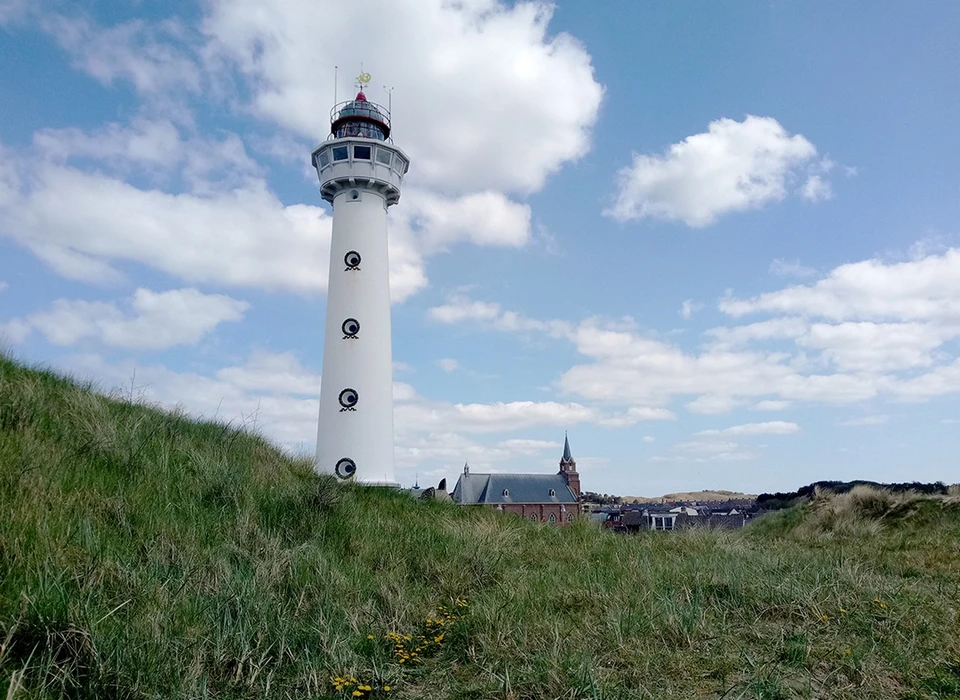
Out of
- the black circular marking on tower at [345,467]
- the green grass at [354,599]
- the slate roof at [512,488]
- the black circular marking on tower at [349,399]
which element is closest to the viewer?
the green grass at [354,599]

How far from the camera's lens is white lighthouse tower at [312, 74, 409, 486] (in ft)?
66.6

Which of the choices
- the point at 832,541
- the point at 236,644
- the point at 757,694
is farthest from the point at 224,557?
the point at 832,541

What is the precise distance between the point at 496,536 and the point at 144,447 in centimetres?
473

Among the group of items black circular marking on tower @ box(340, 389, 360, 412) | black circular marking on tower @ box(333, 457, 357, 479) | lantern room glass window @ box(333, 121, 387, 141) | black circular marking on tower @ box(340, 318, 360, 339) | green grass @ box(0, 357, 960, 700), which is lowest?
green grass @ box(0, 357, 960, 700)

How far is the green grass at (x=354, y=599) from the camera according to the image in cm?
396

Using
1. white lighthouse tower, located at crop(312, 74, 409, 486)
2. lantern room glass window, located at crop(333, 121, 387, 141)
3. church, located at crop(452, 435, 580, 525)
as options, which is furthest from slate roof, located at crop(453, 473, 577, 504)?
lantern room glass window, located at crop(333, 121, 387, 141)

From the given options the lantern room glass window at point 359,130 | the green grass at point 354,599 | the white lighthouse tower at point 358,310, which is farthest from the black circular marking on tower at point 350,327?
the green grass at point 354,599

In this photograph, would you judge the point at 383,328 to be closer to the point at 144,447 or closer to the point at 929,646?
the point at 144,447

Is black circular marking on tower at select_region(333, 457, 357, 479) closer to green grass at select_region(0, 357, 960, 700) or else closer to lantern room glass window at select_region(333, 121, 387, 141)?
green grass at select_region(0, 357, 960, 700)

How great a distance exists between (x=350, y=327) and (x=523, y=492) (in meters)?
49.6

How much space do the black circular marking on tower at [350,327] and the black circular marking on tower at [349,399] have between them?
188 centimetres

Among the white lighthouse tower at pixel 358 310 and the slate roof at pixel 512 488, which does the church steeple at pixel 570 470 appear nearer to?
the slate roof at pixel 512 488

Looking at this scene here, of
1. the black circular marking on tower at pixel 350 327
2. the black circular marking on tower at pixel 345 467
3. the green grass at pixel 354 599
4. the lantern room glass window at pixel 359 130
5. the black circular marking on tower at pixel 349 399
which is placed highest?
the lantern room glass window at pixel 359 130

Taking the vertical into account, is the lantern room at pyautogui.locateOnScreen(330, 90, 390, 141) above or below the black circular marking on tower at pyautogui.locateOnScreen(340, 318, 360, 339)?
above
